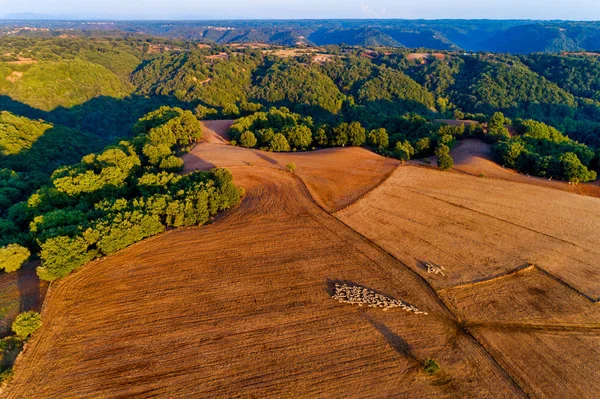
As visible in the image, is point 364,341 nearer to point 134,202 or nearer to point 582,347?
point 582,347

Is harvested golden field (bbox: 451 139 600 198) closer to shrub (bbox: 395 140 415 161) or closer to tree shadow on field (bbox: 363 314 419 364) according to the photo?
shrub (bbox: 395 140 415 161)

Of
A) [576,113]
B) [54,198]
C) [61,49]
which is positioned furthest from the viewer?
[61,49]

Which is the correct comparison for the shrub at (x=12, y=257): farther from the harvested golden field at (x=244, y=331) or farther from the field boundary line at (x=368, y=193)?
the field boundary line at (x=368, y=193)

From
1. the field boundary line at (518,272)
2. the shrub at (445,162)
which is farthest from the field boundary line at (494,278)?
the shrub at (445,162)

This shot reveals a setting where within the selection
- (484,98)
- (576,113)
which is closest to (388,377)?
(484,98)

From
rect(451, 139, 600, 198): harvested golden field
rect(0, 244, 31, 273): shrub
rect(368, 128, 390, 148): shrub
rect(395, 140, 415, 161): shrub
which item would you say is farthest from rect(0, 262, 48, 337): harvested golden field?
rect(451, 139, 600, 198): harvested golden field

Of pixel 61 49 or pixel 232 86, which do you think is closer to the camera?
pixel 232 86
